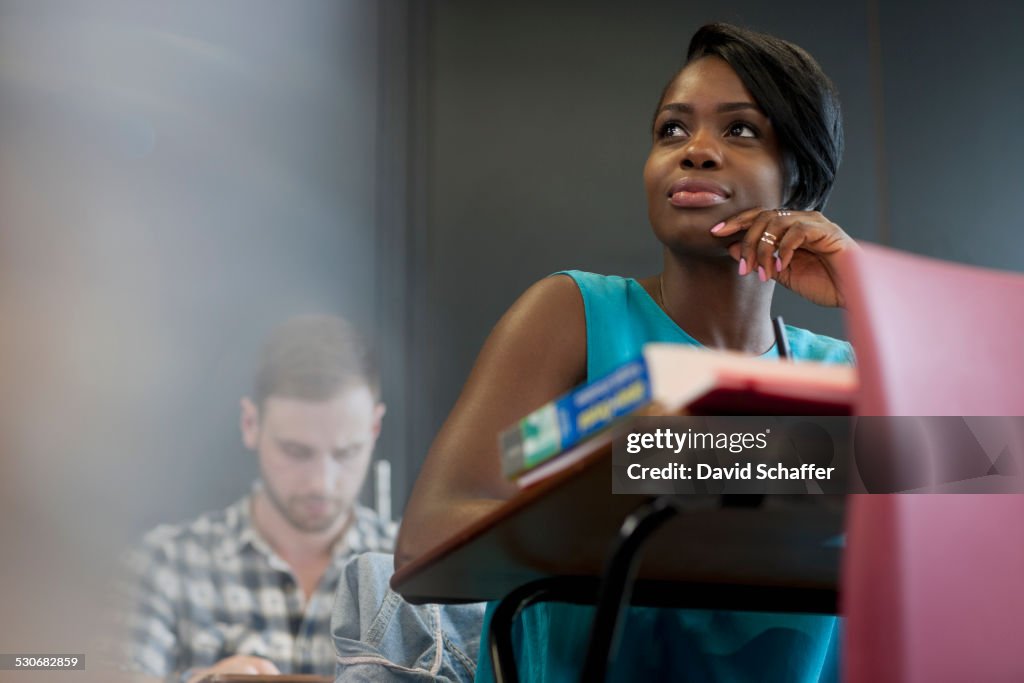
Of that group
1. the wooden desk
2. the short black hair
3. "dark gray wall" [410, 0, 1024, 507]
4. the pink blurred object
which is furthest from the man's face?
the pink blurred object

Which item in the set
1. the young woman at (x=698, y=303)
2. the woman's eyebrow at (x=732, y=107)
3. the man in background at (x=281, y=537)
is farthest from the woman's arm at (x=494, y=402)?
the man in background at (x=281, y=537)

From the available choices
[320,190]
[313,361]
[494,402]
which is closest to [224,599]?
[313,361]

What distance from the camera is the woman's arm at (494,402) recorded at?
0.99m

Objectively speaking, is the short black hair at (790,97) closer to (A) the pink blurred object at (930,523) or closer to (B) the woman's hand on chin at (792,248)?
(B) the woman's hand on chin at (792,248)

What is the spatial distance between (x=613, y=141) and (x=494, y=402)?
248 cm

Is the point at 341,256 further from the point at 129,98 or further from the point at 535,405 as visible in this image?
the point at 535,405

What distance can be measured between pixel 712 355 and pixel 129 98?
9.89ft

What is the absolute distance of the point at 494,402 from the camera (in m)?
1.16

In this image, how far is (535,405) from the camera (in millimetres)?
1198

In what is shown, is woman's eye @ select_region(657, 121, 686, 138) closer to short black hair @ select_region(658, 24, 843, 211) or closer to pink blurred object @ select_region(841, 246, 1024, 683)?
short black hair @ select_region(658, 24, 843, 211)

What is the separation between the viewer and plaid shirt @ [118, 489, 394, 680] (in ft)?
9.75

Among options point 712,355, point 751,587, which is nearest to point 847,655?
point 712,355

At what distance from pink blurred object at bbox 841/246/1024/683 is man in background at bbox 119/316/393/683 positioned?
246cm

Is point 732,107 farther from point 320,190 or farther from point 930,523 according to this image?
point 320,190
